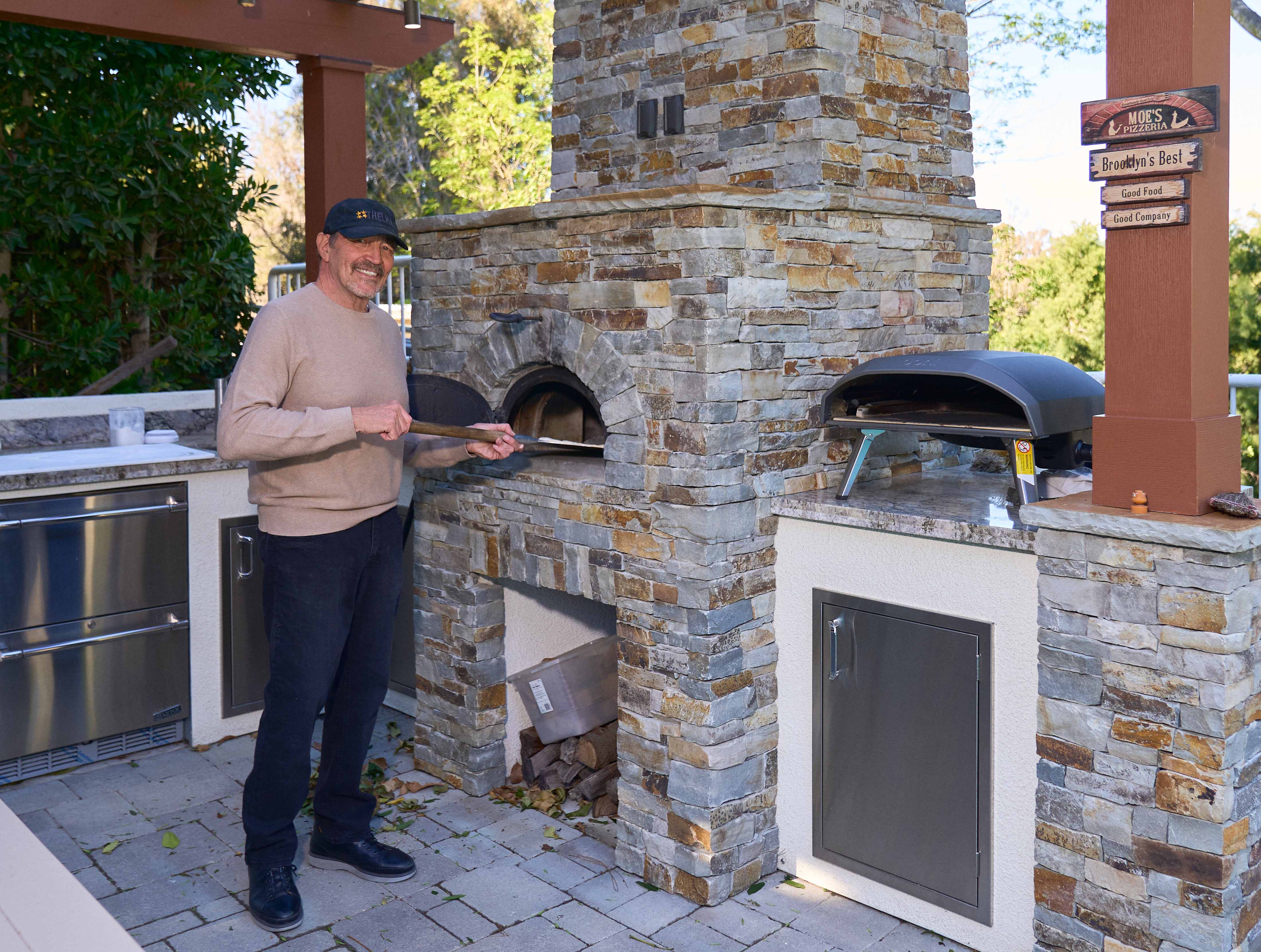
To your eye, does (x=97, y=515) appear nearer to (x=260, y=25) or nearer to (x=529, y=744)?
(x=529, y=744)

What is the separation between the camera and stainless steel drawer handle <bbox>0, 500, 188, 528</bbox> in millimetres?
4383

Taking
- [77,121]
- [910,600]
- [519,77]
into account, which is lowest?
[910,600]

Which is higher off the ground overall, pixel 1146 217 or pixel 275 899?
pixel 1146 217

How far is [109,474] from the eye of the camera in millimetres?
4539

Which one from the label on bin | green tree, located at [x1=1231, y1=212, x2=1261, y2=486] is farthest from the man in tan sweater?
green tree, located at [x1=1231, y1=212, x2=1261, y2=486]

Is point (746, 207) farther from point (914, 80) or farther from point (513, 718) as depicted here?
point (513, 718)

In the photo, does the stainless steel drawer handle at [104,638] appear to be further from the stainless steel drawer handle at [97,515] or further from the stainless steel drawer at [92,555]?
the stainless steel drawer handle at [97,515]

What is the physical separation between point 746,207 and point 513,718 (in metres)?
2.18

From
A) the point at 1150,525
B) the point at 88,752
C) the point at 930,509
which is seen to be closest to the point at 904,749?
the point at 930,509

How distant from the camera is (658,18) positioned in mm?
4141

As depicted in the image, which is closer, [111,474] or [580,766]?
[580,766]

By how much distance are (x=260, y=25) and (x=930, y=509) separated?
3.92 metres

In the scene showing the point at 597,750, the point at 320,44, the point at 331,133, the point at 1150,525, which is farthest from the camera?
the point at 331,133

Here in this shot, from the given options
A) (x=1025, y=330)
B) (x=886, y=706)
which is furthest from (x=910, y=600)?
(x=1025, y=330)
